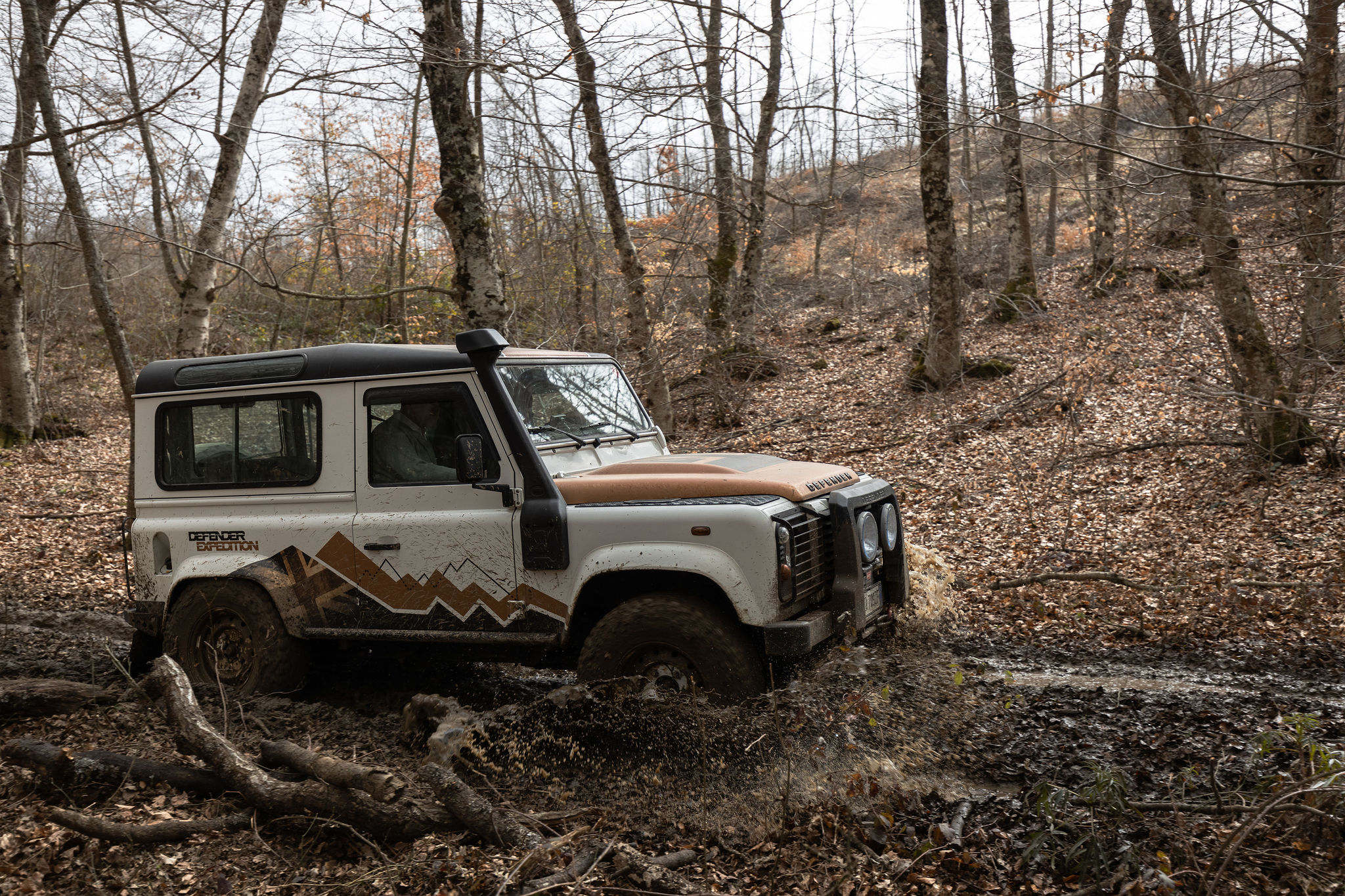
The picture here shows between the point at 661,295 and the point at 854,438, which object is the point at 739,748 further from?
the point at 661,295

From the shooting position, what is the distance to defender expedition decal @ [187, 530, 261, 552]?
541 centimetres

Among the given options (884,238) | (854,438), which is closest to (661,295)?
(854,438)

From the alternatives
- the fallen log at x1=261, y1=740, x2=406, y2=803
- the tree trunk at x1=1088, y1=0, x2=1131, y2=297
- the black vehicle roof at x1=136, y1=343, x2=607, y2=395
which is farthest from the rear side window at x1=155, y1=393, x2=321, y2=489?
the tree trunk at x1=1088, y1=0, x2=1131, y2=297

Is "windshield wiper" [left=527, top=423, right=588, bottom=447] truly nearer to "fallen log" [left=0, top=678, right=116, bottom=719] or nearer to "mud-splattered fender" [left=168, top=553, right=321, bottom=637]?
"mud-splattered fender" [left=168, top=553, right=321, bottom=637]

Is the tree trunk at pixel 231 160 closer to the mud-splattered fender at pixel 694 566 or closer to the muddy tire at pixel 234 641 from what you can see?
the muddy tire at pixel 234 641

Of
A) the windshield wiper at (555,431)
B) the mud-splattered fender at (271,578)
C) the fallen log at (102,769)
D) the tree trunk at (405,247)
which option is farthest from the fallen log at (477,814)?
the tree trunk at (405,247)

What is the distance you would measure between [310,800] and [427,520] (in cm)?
164

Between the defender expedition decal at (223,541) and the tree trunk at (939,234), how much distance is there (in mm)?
9546

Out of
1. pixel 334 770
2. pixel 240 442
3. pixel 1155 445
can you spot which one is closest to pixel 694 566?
pixel 334 770

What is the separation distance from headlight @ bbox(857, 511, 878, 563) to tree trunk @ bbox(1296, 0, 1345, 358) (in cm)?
442

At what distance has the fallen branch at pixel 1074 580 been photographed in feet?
22.6

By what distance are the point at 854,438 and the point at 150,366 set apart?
29.5 ft

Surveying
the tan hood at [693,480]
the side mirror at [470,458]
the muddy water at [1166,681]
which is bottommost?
the muddy water at [1166,681]

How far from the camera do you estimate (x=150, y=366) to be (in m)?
5.72
